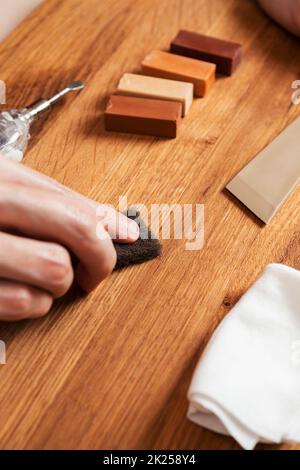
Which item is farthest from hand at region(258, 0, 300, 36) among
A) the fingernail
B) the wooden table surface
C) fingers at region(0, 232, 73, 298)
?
fingers at region(0, 232, 73, 298)

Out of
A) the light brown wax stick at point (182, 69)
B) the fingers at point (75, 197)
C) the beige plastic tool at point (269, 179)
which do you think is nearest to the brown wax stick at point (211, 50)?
the light brown wax stick at point (182, 69)

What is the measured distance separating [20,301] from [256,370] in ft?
0.83

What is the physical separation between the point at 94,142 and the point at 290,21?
0.38 m

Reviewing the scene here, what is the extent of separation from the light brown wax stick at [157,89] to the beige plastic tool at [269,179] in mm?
142

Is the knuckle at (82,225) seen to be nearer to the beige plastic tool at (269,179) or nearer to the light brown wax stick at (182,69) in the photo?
the beige plastic tool at (269,179)

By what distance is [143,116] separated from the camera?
893 millimetres

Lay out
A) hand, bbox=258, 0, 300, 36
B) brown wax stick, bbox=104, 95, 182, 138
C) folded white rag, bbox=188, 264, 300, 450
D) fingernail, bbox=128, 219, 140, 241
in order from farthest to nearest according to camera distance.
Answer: hand, bbox=258, 0, 300, 36 → brown wax stick, bbox=104, 95, 182, 138 → fingernail, bbox=128, 219, 140, 241 → folded white rag, bbox=188, 264, 300, 450

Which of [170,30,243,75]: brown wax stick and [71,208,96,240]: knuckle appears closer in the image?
[71,208,96,240]: knuckle

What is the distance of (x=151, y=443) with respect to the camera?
65 centimetres

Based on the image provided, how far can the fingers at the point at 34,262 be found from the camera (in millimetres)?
652

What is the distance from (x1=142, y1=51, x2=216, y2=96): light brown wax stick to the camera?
95cm

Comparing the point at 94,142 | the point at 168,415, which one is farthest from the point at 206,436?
the point at 94,142

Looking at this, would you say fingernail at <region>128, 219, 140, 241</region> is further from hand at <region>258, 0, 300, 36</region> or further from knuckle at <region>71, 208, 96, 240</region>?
hand at <region>258, 0, 300, 36</region>

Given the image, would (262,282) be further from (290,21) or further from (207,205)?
(290,21)
